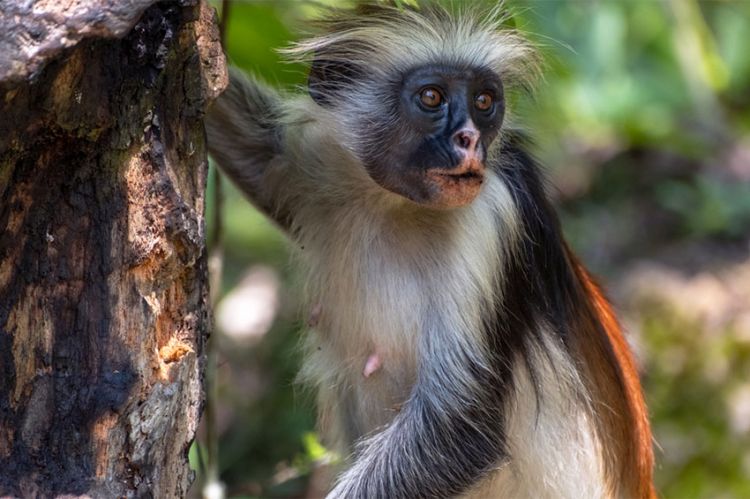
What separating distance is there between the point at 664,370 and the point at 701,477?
96 cm

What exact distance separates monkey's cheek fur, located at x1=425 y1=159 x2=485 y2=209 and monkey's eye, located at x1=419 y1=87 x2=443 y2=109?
43cm

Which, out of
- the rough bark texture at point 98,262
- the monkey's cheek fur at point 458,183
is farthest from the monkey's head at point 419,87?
the rough bark texture at point 98,262

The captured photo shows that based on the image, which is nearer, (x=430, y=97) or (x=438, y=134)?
(x=438, y=134)

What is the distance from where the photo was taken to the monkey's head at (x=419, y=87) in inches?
173

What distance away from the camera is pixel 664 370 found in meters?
9.25

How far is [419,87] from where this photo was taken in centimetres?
481

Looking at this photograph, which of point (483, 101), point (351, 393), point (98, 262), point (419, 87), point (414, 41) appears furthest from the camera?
point (351, 393)

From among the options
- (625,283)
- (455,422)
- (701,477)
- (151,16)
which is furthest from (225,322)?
(151,16)

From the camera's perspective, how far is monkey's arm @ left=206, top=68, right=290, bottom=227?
16.9 ft

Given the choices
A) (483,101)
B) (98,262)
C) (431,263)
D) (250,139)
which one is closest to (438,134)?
(483,101)

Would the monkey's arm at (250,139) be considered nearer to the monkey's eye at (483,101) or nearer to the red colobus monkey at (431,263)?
the red colobus monkey at (431,263)

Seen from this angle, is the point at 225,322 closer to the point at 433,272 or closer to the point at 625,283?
the point at 625,283

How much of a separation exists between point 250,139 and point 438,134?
113 centimetres

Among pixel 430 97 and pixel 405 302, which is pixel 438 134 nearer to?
pixel 430 97
